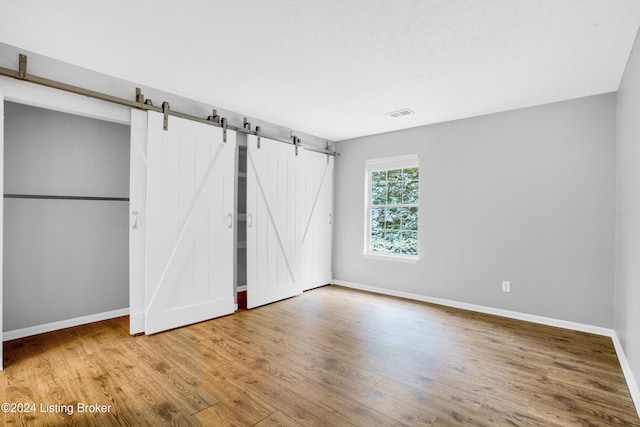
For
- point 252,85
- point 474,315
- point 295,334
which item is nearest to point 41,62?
point 252,85

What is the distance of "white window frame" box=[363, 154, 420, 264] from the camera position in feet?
15.3

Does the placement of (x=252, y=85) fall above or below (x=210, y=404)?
above

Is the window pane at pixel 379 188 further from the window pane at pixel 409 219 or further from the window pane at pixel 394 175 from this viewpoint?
the window pane at pixel 409 219

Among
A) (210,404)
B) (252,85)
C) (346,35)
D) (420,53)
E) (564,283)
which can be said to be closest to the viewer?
(210,404)

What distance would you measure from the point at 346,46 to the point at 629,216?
8.37 ft

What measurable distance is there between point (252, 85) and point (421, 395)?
3078 millimetres

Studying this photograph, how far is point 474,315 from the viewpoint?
3.83 meters

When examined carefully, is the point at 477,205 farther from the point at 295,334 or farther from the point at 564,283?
the point at 295,334

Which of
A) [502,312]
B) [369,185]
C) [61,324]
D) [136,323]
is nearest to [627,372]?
[502,312]

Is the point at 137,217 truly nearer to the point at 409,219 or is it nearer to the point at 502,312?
the point at 409,219

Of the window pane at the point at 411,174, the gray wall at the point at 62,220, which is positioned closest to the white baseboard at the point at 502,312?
the window pane at the point at 411,174

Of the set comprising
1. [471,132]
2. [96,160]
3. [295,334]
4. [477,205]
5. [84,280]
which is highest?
[471,132]

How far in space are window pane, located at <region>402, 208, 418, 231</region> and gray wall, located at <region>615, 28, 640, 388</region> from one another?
2.19 metres

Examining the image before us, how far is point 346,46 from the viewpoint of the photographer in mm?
2410
